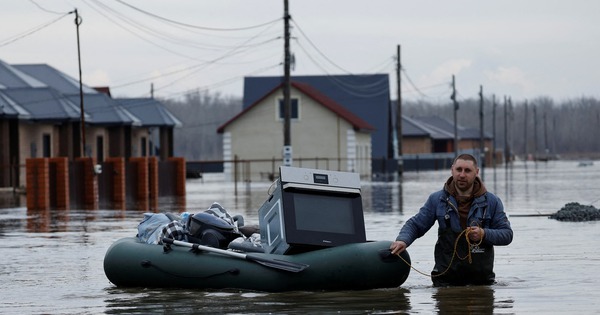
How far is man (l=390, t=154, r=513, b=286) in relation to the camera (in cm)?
1420

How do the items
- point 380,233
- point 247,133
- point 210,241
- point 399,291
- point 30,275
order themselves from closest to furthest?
point 399,291, point 210,241, point 30,275, point 380,233, point 247,133

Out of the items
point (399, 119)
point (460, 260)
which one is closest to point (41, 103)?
point (399, 119)

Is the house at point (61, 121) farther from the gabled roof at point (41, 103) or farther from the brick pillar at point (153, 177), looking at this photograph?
the brick pillar at point (153, 177)

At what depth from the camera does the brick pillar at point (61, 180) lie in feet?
140

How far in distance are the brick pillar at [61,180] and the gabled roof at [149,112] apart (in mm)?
31391

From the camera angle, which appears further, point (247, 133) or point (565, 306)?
point (247, 133)

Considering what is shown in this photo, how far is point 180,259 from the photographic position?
15.9 metres

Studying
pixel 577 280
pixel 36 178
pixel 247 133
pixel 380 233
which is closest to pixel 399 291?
pixel 577 280

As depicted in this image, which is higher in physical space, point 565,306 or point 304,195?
point 304,195

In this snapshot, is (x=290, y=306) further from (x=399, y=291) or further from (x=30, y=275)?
(x=30, y=275)

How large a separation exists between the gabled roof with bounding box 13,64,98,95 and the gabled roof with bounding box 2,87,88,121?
26.0 ft

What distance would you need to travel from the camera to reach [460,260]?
14.6 m

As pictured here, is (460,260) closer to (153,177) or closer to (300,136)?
(153,177)

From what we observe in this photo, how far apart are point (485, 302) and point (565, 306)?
79cm
